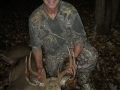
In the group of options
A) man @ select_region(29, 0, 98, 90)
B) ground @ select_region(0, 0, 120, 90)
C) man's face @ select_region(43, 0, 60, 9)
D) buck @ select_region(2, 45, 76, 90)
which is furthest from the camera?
ground @ select_region(0, 0, 120, 90)

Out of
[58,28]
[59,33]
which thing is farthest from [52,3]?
[59,33]

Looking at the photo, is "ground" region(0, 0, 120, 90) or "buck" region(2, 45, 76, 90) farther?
"ground" region(0, 0, 120, 90)

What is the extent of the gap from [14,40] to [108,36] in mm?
3586

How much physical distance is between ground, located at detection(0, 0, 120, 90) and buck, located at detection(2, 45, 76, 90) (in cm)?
43

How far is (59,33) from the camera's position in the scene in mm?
4539

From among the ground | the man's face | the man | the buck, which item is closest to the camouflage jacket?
the man

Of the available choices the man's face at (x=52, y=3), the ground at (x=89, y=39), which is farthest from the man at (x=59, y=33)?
the ground at (x=89, y=39)

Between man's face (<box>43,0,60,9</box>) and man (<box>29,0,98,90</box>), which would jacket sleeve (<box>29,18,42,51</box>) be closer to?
man (<box>29,0,98,90</box>)

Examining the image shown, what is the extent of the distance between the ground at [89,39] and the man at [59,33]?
0.92 m

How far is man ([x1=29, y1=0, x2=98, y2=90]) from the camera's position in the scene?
4.27 metres

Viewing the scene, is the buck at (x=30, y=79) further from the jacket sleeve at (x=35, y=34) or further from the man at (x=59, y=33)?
the jacket sleeve at (x=35, y=34)

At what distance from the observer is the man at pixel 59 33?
4.27 m

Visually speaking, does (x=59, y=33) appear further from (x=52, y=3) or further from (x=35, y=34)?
(x=52, y=3)

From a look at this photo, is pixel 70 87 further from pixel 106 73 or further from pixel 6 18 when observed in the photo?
pixel 6 18
